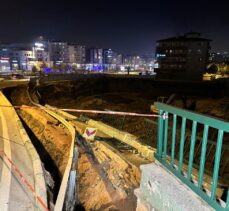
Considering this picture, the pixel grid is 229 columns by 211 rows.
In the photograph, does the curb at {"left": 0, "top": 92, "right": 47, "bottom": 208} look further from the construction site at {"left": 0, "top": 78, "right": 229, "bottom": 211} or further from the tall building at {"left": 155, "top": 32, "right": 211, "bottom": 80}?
the tall building at {"left": 155, "top": 32, "right": 211, "bottom": 80}

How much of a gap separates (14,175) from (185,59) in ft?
184

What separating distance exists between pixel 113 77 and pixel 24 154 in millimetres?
42530

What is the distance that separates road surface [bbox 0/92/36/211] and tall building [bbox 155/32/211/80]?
50.0m

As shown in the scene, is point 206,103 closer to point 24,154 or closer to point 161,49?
point 24,154

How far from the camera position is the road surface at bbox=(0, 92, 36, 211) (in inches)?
156

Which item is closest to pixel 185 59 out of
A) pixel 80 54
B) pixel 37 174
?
pixel 37 174

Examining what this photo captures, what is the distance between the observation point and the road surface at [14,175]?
13.0 ft

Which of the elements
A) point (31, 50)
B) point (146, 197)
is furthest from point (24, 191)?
point (31, 50)

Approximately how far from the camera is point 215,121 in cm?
Answer: 252

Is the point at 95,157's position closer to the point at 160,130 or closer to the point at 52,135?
the point at 52,135

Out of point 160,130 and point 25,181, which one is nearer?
point 160,130

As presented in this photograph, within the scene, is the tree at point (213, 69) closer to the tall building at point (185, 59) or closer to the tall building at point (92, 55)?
the tall building at point (185, 59)

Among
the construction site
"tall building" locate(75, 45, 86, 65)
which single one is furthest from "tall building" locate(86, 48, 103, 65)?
the construction site

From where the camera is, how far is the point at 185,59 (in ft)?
179
